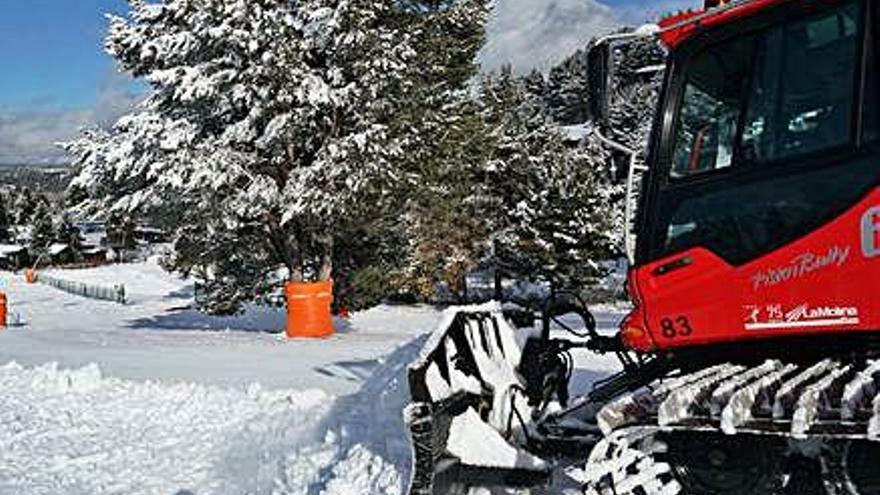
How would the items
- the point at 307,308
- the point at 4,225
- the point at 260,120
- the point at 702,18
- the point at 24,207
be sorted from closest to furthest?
1. the point at 702,18
2. the point at 307,308
3. the point at 260,120
4. the point at 4,225
5. the point at 24,207

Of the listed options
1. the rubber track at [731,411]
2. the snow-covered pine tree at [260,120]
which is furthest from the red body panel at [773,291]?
the snow-covered pine tree at [260,120]

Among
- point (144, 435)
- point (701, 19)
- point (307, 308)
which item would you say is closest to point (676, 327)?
point (701, 19)

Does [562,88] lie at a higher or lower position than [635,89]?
higher

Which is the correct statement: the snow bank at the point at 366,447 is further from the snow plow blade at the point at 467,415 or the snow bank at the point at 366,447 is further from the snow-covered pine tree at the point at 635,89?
the snow-covered pine tree at the point at 635,89

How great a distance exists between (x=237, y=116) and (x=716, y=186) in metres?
16.1

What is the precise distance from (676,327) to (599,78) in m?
1.30

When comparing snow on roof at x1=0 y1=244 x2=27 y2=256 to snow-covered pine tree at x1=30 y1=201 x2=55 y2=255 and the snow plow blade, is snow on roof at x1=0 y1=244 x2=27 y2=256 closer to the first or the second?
snow-covered pine tree at x1=30 y1=201 x2=55 y2=255

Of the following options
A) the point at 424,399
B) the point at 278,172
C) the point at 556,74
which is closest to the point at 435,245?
the point at 278,172

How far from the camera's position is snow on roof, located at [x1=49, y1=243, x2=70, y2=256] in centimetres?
9225

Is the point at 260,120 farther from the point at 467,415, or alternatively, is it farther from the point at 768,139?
the point at 768,139

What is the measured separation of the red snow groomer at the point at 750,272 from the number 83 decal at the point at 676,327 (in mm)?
11

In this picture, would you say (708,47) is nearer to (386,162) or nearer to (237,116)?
(386,162)

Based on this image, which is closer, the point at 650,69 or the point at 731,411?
the point at 731,411

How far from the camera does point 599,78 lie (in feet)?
14.6
